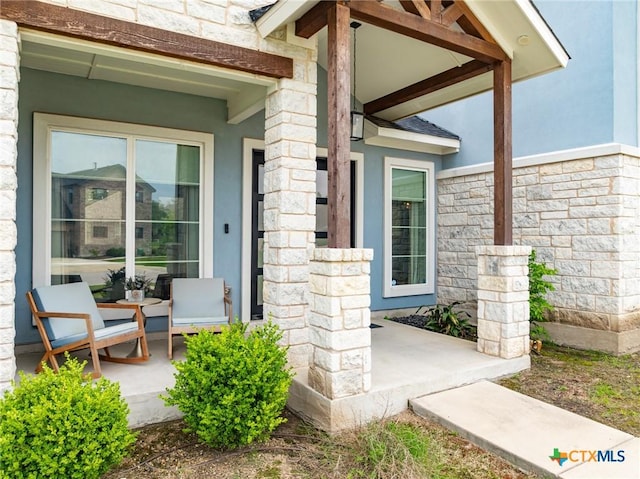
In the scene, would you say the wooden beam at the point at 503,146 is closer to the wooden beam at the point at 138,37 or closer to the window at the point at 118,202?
the wooden beam at the point at 138,37

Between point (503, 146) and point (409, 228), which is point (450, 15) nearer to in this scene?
point (503, 146)

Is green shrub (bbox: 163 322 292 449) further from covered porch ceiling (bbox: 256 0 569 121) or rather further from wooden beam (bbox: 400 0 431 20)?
wooden beam (bbox: 400 0 431 20)

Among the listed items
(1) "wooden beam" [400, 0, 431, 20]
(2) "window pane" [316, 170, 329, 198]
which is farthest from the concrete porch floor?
(1) "wooden beam" [400, 0, 431, 20]

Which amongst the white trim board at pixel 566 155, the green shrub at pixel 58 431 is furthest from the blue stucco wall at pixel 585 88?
the green shrub at pixel 58 431

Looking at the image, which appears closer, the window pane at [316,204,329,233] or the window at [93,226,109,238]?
the window at [93,226,109,238]

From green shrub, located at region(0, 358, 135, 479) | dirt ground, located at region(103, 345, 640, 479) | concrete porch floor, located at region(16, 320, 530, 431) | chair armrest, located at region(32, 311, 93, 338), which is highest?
chair armrest, located at region(32, 311, 93, 338)

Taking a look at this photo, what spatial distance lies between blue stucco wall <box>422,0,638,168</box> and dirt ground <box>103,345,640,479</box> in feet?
11.1

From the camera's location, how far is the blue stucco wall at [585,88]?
17.8 ft

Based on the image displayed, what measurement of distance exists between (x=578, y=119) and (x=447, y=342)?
3410mm

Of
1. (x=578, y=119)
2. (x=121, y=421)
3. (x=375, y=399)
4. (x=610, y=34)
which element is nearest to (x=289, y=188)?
(x=375, y=399)

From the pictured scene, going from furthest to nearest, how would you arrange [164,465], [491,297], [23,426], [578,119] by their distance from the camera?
[578,119]
[491,297]
[164,465]
[23,426]

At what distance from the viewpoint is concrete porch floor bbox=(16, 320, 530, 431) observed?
3414 mm

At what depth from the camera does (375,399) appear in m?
3.51

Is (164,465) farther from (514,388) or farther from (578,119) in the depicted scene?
(578,119)
